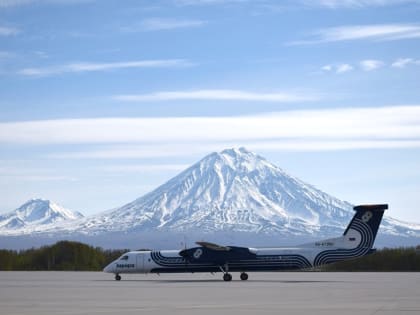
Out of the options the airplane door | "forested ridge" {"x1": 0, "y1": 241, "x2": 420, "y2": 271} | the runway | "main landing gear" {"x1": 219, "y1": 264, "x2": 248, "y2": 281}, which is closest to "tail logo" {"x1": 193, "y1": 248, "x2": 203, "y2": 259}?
"main landing gear" {"x1": 219, "y1": 264, "x2": 248, "y2": 281}

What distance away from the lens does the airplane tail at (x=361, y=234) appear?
59.8m

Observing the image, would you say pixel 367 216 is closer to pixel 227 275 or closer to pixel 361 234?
pixel 361 234

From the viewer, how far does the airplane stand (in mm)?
60000

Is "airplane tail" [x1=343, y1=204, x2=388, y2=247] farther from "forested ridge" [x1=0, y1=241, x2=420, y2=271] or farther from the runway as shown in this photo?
"forested ridge" [x1=0, y1=241, x2=420, y2=271]

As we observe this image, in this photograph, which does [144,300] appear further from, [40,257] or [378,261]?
[40,257]

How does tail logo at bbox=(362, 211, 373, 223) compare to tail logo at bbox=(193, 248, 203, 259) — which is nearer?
tail logo at bbox=(362, 211, 373, 223)

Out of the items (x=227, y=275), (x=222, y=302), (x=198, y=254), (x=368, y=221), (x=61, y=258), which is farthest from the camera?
(x=61, y=258)

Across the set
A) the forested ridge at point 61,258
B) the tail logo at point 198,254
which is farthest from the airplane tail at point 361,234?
the forested ridge at point 61,258

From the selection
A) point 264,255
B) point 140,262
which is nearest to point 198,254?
point 140,262

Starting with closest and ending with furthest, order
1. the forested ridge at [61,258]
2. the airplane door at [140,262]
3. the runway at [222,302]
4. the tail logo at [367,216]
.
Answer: the runway at [222,302] → the tail logo at [367,216] → the airplane door at [140,262] → the forested ridge at [61,258]

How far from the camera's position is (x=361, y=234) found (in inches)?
2359

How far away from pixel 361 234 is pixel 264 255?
7.11 metres

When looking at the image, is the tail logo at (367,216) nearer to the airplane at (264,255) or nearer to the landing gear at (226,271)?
the airplane at (264,255)

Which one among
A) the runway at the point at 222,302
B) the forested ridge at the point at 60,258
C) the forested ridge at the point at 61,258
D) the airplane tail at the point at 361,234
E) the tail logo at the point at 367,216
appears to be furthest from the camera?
the forested ridge at the point at 61,258
